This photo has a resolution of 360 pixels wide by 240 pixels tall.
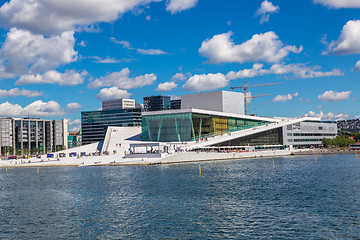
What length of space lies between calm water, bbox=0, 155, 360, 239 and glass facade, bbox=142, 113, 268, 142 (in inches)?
2319

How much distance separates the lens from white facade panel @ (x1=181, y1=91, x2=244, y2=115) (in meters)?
144

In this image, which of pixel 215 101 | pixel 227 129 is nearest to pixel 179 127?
pixel 227 129

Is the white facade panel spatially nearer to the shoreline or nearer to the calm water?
the shoreline

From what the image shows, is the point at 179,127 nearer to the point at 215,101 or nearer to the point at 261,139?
the point at 215,101

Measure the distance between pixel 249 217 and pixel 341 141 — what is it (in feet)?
444

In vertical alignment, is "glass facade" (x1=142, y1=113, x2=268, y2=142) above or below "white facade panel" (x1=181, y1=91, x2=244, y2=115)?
below

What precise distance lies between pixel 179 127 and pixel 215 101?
33364 mm

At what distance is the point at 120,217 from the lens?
3266 cm

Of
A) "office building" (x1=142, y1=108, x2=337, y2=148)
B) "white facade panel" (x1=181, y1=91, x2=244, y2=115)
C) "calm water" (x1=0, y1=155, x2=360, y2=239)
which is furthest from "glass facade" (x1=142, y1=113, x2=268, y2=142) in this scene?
"calm water" (x1=0, y1=155, x2=360, y2=239)

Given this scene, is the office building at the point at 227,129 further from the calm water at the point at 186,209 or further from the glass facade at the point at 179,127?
the calm water at the point at 186,209

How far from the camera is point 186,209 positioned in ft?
114

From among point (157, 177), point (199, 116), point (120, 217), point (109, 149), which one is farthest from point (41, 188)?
point (199, 116)

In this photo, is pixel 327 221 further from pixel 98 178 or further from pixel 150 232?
pixel 98 178

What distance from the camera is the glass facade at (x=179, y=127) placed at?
115 m
